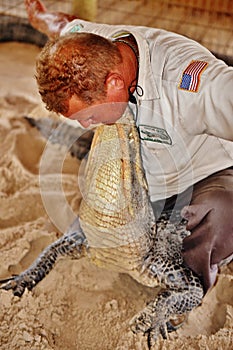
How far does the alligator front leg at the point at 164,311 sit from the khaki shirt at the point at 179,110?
316mm

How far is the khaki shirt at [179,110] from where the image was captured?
126 centimetres

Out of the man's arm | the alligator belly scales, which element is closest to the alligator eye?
the alligator belly scales

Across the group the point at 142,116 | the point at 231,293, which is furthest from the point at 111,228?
the point at 231,293

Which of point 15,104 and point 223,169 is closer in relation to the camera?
point 223,169

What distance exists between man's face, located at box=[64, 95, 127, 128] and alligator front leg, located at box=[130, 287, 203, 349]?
0.57m

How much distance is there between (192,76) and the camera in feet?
4.23

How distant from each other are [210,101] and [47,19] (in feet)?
3.03

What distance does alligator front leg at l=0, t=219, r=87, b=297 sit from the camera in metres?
1.66

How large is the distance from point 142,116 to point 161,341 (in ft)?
2.17

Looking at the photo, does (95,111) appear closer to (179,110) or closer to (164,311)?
(179,110)

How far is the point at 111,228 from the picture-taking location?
62.4 inches

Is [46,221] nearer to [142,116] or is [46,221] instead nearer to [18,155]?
[18,155]

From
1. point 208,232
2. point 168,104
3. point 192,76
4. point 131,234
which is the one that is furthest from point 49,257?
point 192,76

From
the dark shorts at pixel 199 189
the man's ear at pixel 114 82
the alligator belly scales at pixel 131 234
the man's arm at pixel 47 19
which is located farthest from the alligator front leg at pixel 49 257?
the man's arm at pixel 47 19
